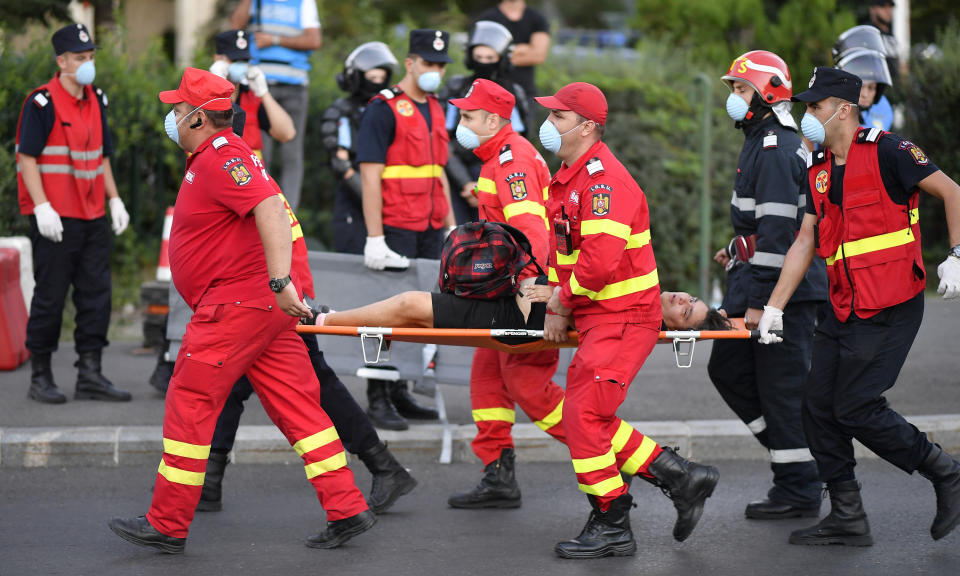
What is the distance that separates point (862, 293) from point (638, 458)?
120 centimetres

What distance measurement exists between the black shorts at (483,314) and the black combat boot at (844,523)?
1519 mm

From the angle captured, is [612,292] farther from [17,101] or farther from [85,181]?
[17,101]

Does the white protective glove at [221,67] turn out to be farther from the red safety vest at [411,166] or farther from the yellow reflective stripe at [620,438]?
the yellow reflective stripe at [620,438]

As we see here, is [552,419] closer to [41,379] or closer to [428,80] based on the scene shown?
[428,80]

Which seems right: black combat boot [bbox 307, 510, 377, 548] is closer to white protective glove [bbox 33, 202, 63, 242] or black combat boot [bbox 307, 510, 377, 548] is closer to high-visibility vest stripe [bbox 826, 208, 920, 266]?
high-visibility vest stripe [bbox 826, 208, 920, 266]

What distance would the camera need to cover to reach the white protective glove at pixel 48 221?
7.80 meters

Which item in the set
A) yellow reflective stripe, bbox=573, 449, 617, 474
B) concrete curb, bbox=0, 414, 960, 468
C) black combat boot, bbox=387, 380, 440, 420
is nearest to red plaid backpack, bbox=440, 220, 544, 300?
yellow reflective stripe, bbox=573, 449, 617, 474

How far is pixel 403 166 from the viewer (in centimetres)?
774

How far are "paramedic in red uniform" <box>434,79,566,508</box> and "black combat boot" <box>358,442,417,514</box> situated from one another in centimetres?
34

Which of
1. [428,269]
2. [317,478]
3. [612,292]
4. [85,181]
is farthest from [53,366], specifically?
[612,292]

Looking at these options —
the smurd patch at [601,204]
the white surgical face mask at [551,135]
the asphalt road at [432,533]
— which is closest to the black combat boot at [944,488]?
the asphalt road at [432,533]

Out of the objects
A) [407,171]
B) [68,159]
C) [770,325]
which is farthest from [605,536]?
[68,159]

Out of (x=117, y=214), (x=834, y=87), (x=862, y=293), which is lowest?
(x=117, y=214)

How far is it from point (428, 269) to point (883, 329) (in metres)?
2.77
